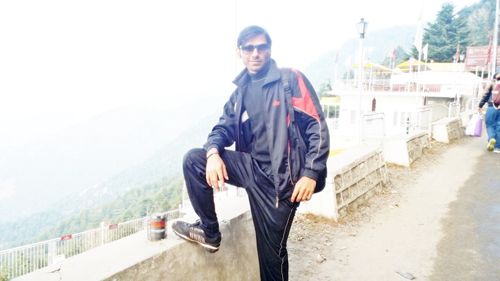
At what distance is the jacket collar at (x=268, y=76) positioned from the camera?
2.38 m

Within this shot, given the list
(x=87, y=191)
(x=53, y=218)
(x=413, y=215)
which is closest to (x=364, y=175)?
(x=413, y=215)

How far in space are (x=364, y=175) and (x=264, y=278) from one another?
154 inches

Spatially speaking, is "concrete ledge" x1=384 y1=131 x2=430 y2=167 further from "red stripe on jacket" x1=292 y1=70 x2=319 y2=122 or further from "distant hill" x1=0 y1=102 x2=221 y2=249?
"distant hill" x1=0 y1=102 x2=221 y2=249

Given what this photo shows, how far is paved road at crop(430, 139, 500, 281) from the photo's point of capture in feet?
12.6

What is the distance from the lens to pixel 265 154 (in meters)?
2.47

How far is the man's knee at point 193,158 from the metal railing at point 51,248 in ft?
36.2

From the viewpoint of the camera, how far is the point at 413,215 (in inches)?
221

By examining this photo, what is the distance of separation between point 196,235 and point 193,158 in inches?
20.1

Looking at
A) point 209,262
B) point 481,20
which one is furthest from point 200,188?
point 481,20

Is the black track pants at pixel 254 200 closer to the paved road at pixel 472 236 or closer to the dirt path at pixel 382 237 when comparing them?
the dirt path at pixel 382 237

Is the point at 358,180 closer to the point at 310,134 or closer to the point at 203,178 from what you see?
the point at 310,134

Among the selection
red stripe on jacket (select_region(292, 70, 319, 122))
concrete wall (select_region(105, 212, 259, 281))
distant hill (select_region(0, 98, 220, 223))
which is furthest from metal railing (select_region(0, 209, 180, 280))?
distant hill (select_region(0, 98, 220, 223))

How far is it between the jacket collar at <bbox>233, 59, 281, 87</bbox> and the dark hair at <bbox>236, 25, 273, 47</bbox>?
0.53 feet

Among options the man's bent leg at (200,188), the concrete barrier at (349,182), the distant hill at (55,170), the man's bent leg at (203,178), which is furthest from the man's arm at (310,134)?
the distant hill at (55,170)
